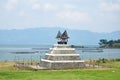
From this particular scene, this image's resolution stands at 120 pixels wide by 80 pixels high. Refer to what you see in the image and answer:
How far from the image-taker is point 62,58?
250ft

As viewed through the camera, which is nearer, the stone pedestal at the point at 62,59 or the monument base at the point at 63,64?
the monument base at the point at 63,64

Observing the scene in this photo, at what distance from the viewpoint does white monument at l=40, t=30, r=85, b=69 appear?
75438mm

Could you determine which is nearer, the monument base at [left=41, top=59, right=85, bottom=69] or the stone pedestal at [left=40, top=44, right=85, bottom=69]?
the monument base at [left=41, top=59, right=85, bottom=69]

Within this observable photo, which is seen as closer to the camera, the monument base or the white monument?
the monument base

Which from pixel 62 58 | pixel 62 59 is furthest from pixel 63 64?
pixel 62 58

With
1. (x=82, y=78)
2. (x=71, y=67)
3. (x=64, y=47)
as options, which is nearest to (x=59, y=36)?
(x=64, y=47)

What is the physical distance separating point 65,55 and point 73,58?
2257 millimetres

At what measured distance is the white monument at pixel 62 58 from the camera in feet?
247

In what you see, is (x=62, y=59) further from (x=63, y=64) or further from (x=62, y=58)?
(x=63, y=64)

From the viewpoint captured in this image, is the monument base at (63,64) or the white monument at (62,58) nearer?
the monument base at (63,64)

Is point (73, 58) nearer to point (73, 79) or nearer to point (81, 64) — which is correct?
point (81, 64)

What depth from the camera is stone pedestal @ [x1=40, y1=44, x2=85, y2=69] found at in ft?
247

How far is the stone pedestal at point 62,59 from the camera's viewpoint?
247 feet

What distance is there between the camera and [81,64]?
Answer: 7750 cm
